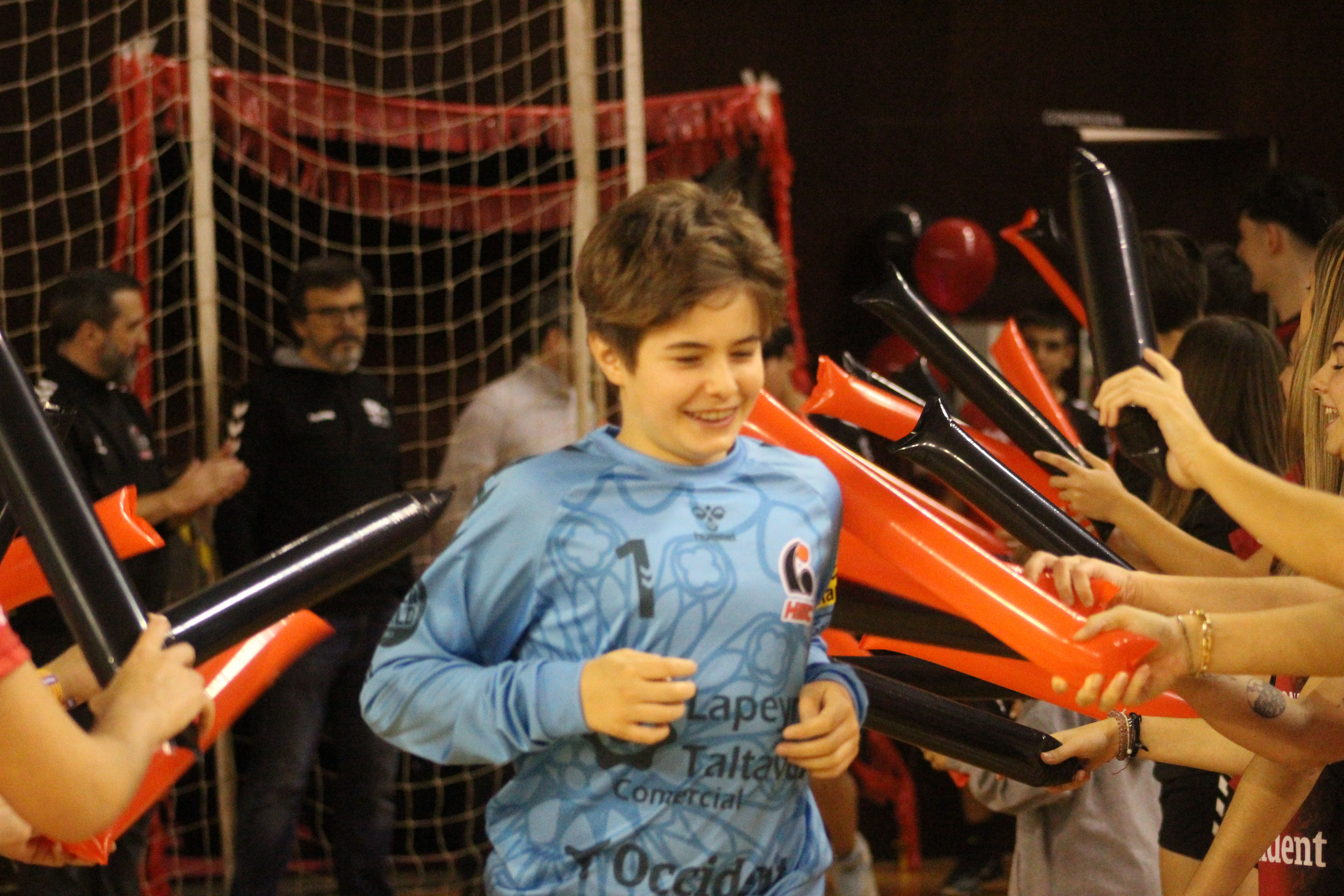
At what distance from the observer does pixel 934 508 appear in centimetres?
185

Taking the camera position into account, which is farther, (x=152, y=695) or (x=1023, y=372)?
(x=1023, y=372)

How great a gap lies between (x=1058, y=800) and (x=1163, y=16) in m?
4.34

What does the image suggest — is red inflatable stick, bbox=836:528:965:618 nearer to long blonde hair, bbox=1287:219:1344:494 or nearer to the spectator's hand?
long blonde hair, bbox=1287:219:1344:494

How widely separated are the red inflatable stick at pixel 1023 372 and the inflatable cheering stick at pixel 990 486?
2.29ft

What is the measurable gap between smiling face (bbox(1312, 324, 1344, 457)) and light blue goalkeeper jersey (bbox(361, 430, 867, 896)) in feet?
2.17

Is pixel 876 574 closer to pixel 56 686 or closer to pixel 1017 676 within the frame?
pixel 1017 676

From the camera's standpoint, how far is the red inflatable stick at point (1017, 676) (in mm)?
1846

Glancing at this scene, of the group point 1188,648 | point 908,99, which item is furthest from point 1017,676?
point 908,99

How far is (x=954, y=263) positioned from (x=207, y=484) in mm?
2526

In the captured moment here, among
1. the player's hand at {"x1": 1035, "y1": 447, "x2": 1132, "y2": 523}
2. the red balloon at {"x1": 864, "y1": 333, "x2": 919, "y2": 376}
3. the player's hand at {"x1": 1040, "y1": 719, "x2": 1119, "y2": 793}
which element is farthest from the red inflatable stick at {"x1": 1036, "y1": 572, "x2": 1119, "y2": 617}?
the red balloon at {"x1": 864, "y1": 333, "x2": 919, "y2": 376}

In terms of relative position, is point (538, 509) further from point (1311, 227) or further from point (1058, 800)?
point (1311, 227)

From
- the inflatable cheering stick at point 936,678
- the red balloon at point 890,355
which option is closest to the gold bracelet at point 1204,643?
the inflatable cheering stick at point 936,678

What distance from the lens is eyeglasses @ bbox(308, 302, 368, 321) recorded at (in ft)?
12.7

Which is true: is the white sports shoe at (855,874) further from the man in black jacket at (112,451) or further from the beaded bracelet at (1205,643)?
the beaded bracelet at (1205,643)
